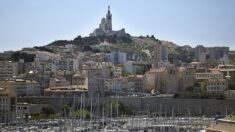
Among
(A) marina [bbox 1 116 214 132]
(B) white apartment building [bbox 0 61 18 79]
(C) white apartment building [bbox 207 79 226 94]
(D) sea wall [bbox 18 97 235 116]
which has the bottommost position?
(A) marina [bbox 1 116 214 132]

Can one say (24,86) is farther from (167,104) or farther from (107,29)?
(107,29)

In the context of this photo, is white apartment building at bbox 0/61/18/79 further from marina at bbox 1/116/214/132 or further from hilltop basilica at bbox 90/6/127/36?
hilltop basilica at bbox 90/6/127/36

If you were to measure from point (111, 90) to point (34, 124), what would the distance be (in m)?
23.6

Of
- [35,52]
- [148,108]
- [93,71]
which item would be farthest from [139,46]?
[148,108]

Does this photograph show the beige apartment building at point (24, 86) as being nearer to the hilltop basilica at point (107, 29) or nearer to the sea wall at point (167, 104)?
the sea wall at point (167, 104)

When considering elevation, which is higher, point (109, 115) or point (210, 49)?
point (210, 49)

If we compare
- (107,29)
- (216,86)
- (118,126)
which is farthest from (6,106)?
(107,29)

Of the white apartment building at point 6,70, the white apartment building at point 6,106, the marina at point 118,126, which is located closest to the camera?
the marina at point 118,126

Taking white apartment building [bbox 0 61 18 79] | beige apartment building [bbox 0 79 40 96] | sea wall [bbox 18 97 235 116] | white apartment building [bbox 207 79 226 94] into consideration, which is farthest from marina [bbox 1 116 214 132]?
white apartment building [bbox 0 61 18 79]

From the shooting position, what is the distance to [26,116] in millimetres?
48000

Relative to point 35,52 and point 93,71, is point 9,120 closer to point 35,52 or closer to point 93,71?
point 93,71

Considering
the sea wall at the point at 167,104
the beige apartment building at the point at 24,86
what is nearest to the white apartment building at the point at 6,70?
the beige apartment building at the point at 24,86

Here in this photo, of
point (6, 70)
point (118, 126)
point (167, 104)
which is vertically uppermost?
point (6, 70)

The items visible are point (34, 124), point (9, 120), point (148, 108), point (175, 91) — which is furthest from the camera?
point (175, 91)
